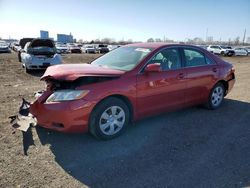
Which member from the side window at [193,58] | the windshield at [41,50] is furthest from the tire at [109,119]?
the windshield at [41,50]

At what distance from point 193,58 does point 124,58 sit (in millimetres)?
1676

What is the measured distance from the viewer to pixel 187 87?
18.1 feet

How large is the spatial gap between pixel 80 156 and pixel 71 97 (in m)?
0.88

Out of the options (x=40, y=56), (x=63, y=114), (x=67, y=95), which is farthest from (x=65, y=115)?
(x=40, y=56)

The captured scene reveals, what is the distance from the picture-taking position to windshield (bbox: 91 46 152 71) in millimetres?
4824

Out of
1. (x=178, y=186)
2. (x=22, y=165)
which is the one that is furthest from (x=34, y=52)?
(x=178, y=186)

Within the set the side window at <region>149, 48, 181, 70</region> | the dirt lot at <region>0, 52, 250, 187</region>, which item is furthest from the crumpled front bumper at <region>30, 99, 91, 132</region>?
the side window at <region>149, 48, 181, 70</region>

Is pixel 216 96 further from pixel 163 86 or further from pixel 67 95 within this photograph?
pixel 67 95

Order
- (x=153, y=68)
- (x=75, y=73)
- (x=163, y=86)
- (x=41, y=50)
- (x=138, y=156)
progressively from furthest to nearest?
(x=41, y=50), (x=163, y=86), (x=153, y=68), (x=75, y=73), (x=138, y=156)

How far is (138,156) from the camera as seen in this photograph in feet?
12.6

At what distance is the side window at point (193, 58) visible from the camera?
563cm

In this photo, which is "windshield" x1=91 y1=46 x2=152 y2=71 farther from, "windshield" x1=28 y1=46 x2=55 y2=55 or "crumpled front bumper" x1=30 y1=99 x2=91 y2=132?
"windshield" x1=28 y1=46 x2=55 y2=55

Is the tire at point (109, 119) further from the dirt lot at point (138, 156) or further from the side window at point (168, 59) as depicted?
the side window at point (168, 59)

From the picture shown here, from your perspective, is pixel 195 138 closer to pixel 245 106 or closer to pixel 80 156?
pixel 80 156
